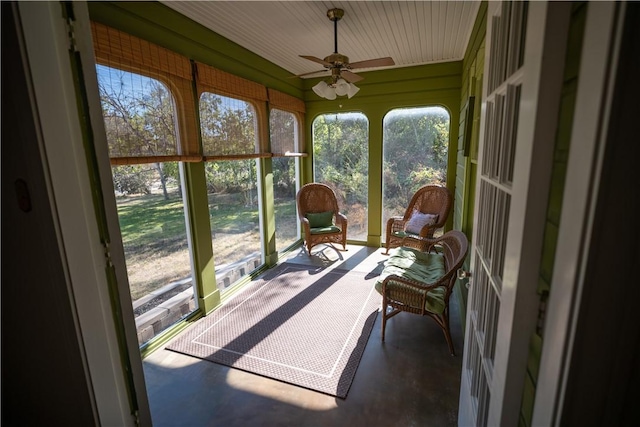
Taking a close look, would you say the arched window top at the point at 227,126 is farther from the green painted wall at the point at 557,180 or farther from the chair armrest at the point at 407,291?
the green painted wall at the point at 557,180

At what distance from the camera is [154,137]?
235cm

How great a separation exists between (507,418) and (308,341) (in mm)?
1852

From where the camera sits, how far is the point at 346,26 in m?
2.85


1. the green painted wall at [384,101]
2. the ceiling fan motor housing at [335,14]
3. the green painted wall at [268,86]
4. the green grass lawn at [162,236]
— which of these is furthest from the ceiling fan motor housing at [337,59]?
the green grass lawn at [162,236]

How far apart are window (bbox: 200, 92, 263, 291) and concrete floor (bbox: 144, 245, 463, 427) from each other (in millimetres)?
1219

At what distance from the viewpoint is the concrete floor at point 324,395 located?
1827mm

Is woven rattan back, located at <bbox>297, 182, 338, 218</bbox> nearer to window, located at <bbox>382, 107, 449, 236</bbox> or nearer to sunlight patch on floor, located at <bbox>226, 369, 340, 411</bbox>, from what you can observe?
window, located at <bbox>382, 107, 449, 236</bbox>

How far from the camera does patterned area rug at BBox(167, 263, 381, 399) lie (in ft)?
7.30

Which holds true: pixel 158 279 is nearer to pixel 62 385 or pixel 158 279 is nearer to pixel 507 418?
pixel 62 385

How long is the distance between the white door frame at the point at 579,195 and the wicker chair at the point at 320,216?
366 cm

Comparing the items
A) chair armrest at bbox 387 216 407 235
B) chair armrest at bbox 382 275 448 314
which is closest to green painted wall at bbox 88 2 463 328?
chair armrest at bbox 387 216 407 235

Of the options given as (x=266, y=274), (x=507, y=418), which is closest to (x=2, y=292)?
(x=507, y=418)

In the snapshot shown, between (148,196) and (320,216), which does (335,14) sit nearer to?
(148,196)

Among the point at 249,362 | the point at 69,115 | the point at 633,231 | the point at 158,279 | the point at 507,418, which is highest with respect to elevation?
the point at 69,115
